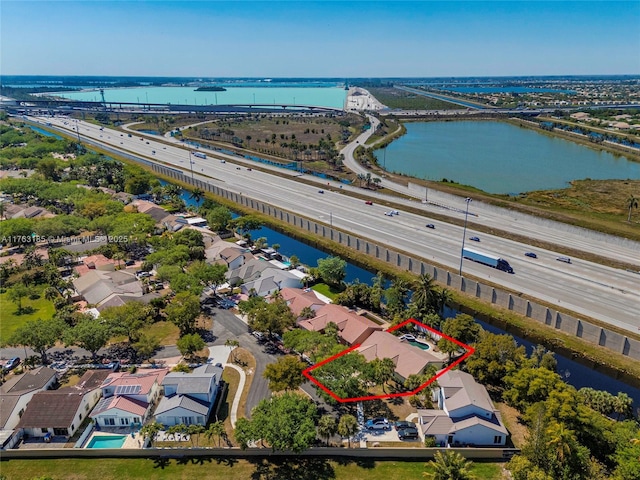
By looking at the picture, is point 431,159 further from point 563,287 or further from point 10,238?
point 10,238

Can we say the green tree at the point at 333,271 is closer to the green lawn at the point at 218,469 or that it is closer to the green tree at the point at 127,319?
the green tree at the point at 127,319

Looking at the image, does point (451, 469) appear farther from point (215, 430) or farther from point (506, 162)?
point (506, 162)

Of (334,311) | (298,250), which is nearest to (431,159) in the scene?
(298,250)

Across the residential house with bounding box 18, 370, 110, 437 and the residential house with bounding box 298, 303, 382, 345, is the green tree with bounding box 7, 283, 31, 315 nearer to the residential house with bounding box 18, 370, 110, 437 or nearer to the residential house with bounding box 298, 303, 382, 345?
the residential house with bounding box 18, 370, 110, 437

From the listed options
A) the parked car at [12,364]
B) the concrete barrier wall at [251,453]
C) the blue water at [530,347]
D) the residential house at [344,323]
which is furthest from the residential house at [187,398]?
the blue water at [530,347]

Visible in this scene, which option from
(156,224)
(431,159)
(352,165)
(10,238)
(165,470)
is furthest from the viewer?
(431,159)

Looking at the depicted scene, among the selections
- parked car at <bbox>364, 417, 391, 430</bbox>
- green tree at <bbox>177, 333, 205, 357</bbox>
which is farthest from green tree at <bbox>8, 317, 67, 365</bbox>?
parked car at <bbox>364, 417, 391, 430</bbox>
